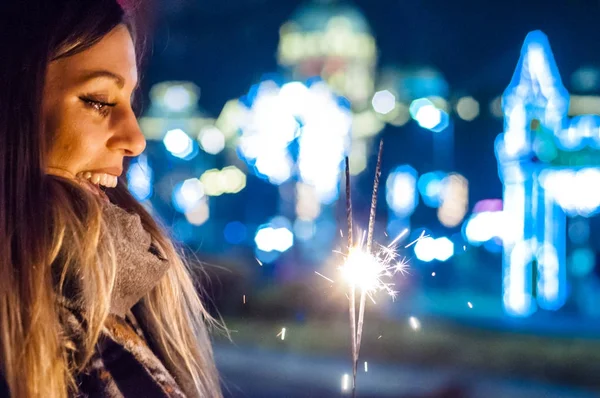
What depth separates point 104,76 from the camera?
146 cm

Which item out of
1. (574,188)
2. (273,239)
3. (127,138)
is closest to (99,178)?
(127,138)

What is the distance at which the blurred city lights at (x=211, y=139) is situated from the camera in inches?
1226

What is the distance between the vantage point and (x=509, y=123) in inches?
659

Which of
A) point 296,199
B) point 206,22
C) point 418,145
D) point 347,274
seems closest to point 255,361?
point 347,274

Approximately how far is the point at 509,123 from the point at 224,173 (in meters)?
16.7

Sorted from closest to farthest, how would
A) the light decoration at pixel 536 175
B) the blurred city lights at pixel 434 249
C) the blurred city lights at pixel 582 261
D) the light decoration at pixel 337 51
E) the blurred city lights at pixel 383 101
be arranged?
the light decoration at pixel 536 175 → the blurred city lights at pixel 582 261 → the blurred city lights at pixel 434 249 → the light decoration at pixel 337 51 → the blurred city lights at pixel 383 101

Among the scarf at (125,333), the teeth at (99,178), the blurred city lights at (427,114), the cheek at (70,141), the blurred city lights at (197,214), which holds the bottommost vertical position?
the scarf at (125,333)

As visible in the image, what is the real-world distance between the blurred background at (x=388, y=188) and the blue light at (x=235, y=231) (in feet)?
0.33

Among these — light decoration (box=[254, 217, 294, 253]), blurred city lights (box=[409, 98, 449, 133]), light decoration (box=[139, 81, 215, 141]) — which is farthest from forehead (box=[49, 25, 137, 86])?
blurred city lights (box=[409, 98, 449, 133])

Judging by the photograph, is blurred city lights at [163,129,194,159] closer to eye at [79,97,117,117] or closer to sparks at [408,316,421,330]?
sparks at [408,316,421,330]

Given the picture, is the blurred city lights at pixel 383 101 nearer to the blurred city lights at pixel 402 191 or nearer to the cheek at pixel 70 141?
the blurred city lights at pixel 402 191

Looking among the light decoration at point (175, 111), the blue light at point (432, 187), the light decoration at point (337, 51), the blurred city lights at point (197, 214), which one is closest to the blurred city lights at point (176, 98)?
the light decoration at point (175, 111)

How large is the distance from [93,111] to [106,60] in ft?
0.38

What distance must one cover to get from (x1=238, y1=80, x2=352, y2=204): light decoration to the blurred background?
0.09 meters
